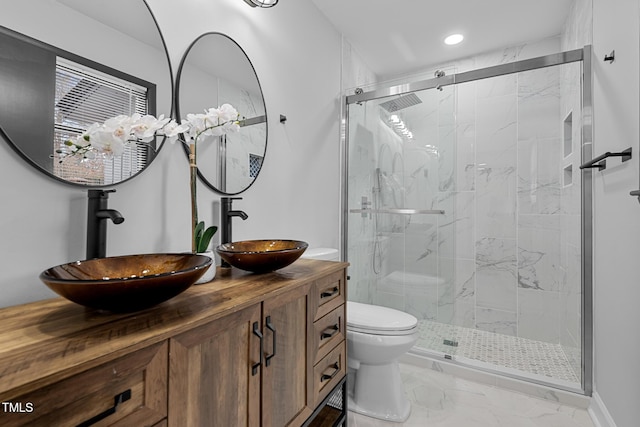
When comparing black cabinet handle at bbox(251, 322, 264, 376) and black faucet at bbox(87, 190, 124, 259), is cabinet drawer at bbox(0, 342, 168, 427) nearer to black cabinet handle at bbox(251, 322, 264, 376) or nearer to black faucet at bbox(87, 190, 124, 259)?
black cabinet handle at bbox(251, 322, 264, 376)

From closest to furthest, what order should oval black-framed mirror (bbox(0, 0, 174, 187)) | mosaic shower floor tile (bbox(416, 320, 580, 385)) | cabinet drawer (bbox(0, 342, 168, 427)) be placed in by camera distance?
cabinet drawer (bbox(0, 342, 168, 427)) < oval black-framed mirror (bbox(0, 0, 174, 187)) < mosaic shower floor tile (bbox(416, 320, 580, 385))

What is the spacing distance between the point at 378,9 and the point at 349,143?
38.4 inches

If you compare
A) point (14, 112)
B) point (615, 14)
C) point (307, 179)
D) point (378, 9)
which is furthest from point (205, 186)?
point (615, 14)

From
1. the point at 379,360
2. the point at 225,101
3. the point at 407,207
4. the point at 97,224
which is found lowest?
the point at 379,360

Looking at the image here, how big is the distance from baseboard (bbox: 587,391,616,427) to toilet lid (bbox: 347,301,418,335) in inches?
37.8

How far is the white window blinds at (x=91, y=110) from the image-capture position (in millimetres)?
898

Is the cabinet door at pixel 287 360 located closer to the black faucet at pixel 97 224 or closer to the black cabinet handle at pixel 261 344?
the black cabinet handle at pixel 261 344

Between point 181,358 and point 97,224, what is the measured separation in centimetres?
52

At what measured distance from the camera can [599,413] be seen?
1596 millimetres

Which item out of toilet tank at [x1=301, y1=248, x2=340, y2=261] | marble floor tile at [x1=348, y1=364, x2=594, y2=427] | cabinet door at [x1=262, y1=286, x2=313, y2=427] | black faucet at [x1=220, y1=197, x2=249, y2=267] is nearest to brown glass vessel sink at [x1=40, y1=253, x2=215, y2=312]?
cabinet door at [x1=262, y1=286, x2=313, y2=427]

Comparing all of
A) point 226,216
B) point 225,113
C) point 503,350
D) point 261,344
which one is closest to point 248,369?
point 261,344

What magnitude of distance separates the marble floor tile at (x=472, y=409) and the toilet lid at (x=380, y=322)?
18.9 inches

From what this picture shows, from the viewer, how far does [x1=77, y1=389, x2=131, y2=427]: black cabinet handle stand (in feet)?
1.66

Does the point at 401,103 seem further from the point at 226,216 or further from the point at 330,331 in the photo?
the point at 330,331
